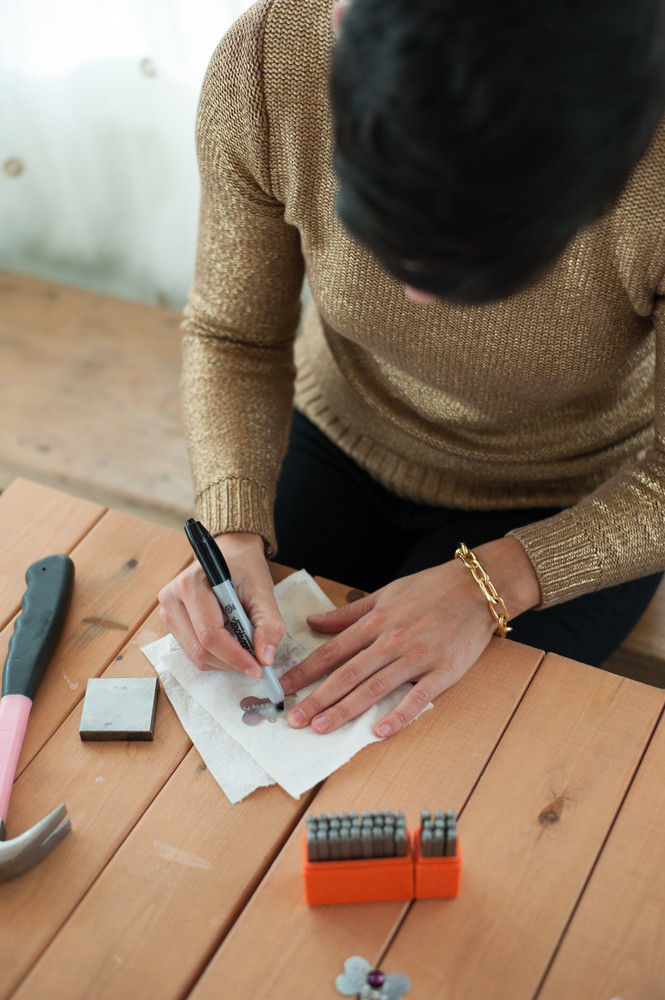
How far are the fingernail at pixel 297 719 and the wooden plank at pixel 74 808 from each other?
10cm

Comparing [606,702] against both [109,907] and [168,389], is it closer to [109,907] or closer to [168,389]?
[109,907]

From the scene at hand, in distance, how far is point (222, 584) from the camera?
2.94ft

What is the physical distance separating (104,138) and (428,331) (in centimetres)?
121

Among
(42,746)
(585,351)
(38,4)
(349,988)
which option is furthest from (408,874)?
(38,4)

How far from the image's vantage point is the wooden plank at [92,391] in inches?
64.4

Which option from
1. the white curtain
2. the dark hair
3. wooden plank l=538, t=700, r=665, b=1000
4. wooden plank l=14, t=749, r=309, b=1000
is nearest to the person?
the dark hair

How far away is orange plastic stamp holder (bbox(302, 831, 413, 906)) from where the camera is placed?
27.2 inches

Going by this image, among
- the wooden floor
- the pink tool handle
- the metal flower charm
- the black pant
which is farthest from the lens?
the wooden floor

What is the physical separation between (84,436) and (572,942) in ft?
4.17

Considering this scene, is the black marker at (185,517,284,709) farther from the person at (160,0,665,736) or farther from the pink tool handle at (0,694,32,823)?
the pink tool handle at (0,694,32,823)

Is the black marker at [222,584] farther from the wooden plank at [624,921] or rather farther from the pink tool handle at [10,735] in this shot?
the wooden plank at [624,921]

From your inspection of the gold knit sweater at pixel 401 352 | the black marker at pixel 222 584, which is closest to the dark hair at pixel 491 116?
the gold knit sweater at pixel 401 352

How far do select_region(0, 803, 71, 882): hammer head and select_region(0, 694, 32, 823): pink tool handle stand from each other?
0.04m

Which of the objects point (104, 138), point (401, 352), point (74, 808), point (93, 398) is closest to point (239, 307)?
point (401, 352)
